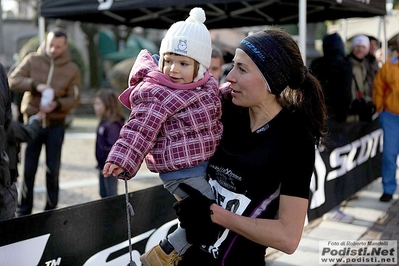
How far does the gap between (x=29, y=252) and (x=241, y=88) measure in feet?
6.10

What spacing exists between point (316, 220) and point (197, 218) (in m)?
4.65

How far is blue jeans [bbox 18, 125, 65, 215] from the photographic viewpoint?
20.4ft

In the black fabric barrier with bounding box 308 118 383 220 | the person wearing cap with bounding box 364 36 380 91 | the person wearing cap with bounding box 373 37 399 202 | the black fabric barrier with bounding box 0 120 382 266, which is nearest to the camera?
the black fabric barrier with bounding box 0 120 382 266

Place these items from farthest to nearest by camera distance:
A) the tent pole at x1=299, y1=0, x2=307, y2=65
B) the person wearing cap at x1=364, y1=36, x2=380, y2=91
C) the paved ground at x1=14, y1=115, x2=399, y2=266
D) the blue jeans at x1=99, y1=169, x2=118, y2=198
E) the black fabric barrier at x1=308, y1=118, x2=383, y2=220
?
the person wearing cap at x1=364, y1=36, x2=380, y2=91, the blue jeans at x1=99, y1=169, x2=118, y2=198, the black fabric barrier at x1=308, y1=118, x2=383, y2=220, the tent pole at x1=299, y1=0, x2=307, y2=65, the paved ground at x1=14, y1=115, x2=399, y2=266

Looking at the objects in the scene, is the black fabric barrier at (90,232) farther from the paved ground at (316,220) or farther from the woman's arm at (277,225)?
the woman's arm at (277,225)

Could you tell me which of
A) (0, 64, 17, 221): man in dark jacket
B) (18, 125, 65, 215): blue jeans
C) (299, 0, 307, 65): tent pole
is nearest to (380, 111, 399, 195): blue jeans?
(299, 0, 307, 65): tent pole

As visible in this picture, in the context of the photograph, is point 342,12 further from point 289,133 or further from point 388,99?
point 289,133

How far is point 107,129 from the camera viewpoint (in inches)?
245

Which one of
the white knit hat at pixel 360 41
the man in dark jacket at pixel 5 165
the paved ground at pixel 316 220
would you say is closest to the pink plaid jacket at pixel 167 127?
the man in dark jacket at pixel 5 165

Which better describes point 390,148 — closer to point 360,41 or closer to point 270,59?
point 360,41

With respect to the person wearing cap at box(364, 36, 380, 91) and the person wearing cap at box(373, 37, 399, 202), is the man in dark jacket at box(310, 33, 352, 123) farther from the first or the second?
the person wearing cap at box(364, 36, 380, 91)

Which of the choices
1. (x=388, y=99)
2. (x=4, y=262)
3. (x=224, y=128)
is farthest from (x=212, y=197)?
(x=388, y=99)

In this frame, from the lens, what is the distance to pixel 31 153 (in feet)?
20.6

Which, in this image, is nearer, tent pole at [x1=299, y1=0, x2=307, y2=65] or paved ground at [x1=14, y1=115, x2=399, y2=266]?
paved ground at [x1=14, y1=115, x2=399, y2=266]
